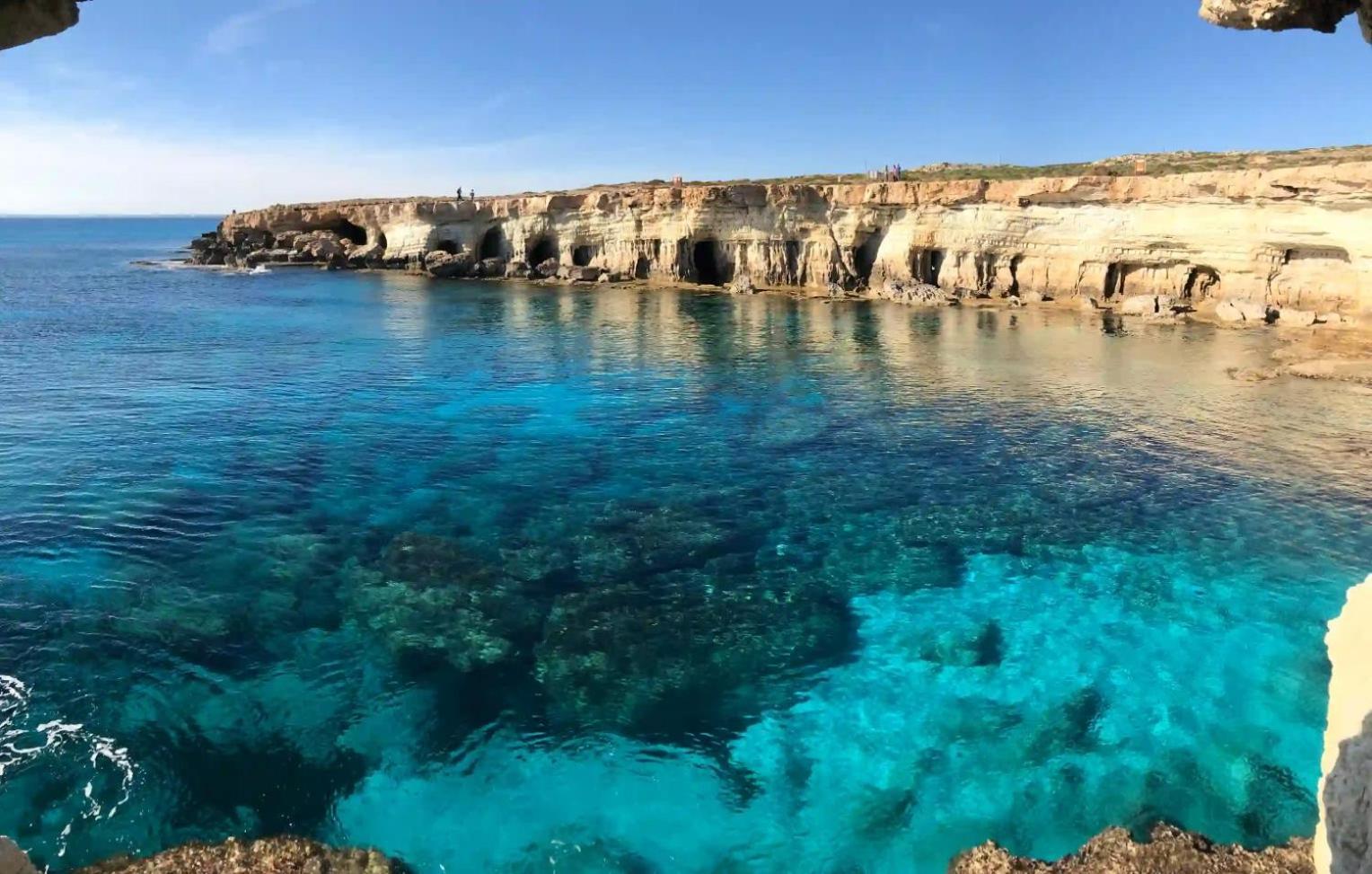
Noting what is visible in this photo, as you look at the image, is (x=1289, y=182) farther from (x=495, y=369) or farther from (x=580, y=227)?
(x=580, y=227)

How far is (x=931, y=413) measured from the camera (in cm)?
2864

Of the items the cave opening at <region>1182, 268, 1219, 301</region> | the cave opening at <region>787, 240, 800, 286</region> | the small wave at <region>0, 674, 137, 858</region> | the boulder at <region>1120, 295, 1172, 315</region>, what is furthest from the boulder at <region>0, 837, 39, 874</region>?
the cave opening at <region>787, 240, 800, 286</region>

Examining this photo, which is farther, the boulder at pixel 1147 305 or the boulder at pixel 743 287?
the boulder at pixel 743 287

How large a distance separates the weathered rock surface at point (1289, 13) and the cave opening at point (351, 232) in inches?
3488

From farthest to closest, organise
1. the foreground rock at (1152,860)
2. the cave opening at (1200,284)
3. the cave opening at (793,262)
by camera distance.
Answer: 1. the cave opening at (793,262)
2. the cave opening at (1200,284)
3. the foreground rock at (1152,860)

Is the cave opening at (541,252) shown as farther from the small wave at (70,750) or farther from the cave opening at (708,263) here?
the small wave at (70,750)

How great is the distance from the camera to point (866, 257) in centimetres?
6131

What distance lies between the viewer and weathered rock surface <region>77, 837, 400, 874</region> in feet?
29.2

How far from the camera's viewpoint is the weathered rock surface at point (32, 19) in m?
5.86

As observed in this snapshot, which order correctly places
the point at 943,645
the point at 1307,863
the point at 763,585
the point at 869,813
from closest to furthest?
the point at 1307,863 → the point at 869,813 → the point at 943,645 → the point at 763,585

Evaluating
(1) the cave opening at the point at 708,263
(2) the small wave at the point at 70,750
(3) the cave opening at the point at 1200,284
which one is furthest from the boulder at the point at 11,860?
(1) the cave opening at the point at 708,263

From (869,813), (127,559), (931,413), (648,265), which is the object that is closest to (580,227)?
(648,265)

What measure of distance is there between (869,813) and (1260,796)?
5.15 m

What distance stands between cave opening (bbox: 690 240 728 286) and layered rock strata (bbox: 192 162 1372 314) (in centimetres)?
16
